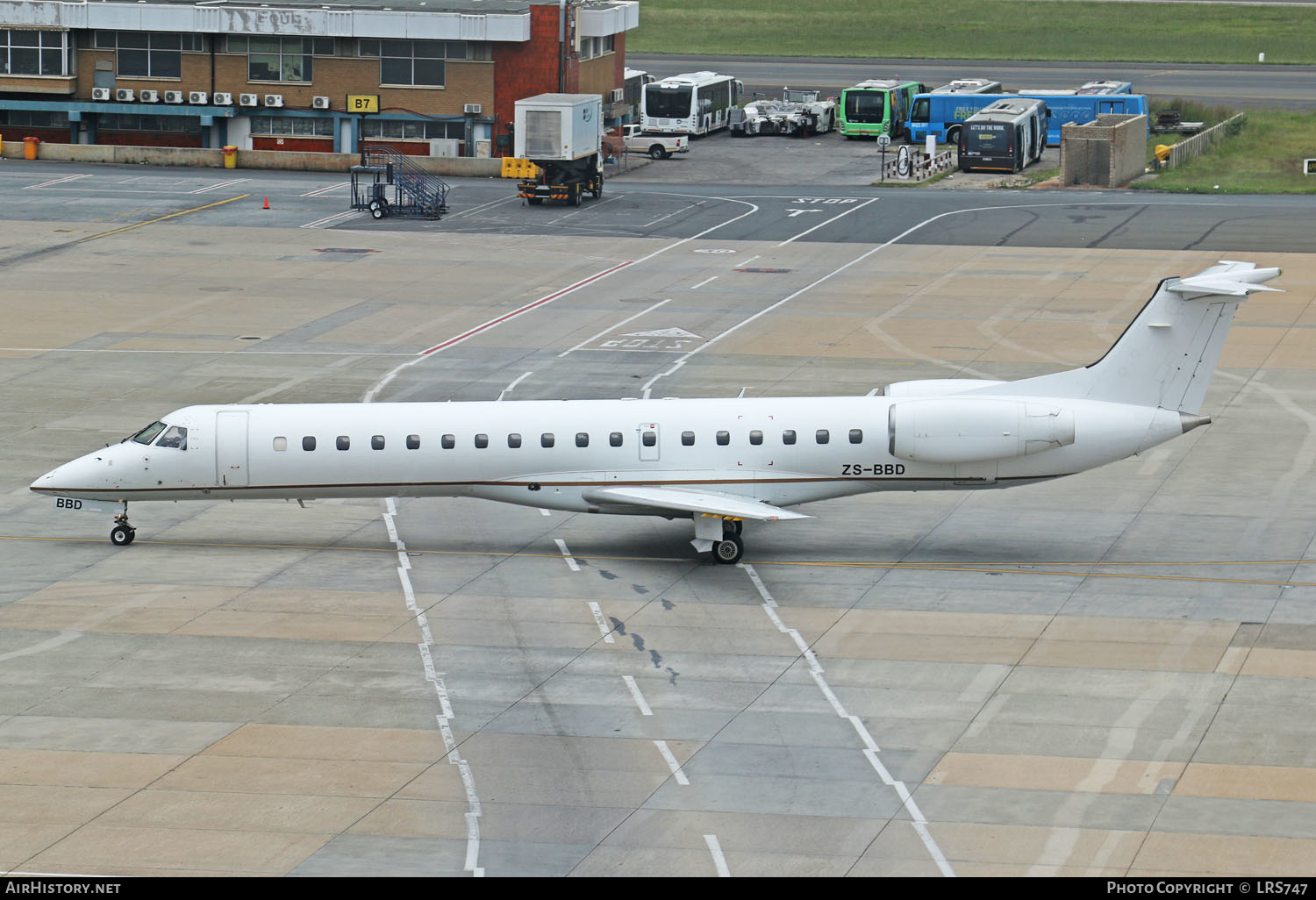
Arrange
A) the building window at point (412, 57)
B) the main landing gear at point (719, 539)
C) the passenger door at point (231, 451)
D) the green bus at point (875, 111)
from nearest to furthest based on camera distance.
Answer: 1. the main landing gear at point (719, 539)
2. the passenger door at point (231, 451)
3. the building window at point (412, 57)
4. the green bus at point (875, 111)

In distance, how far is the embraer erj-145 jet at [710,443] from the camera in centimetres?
3544

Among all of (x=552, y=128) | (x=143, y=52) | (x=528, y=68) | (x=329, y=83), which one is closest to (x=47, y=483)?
(x=552, y=128)

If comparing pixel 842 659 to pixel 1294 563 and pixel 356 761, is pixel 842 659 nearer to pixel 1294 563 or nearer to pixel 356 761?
pixel 356 761

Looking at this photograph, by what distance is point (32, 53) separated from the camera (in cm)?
9975

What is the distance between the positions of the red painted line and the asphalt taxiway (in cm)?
32

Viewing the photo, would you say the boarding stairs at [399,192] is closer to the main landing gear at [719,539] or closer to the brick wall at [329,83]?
the brick wall at [329,83]

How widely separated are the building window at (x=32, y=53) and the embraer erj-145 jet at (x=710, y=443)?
68.9 meters

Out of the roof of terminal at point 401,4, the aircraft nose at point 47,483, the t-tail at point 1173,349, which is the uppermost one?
the roof of terminal at point 401,4

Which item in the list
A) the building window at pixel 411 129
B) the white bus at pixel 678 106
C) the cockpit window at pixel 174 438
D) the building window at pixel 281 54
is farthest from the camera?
the white bus at pixel 678 106

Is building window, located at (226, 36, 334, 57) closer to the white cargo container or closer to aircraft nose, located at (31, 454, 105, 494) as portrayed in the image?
the white cargo container

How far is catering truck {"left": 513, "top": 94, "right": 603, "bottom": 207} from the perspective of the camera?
83500 millimetres

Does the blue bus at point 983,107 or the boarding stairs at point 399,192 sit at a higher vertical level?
the blue bus at point 983,107

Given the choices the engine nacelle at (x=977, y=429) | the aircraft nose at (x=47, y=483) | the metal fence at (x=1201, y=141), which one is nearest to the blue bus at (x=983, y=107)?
the metal fence at (x=1201, y=141)
